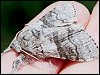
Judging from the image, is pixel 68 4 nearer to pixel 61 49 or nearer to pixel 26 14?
pixel 61 49

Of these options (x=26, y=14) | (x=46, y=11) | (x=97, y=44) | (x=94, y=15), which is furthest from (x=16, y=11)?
(x=97, y=44)

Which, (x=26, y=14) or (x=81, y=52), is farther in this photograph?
(x=26, y=14)

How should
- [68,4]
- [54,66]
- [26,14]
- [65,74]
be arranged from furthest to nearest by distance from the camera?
[26,14]
[68,4]
[54,66]
[65,74]

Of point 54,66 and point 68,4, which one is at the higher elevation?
point 68,4

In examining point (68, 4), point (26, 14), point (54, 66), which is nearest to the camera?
point (54, 66)

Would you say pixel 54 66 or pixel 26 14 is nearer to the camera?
pixel 54 66

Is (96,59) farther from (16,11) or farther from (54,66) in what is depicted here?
(16,11)

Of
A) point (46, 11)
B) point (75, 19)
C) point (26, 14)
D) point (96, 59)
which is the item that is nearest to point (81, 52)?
point (96, 59)
